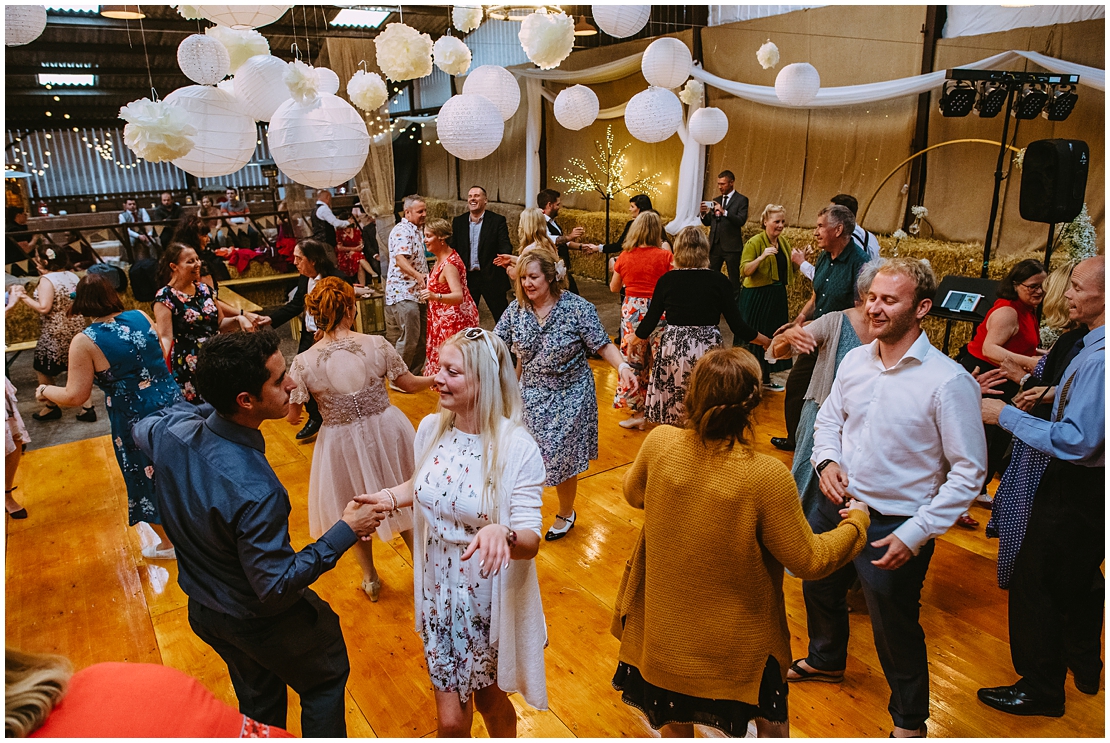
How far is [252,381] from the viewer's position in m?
1.67

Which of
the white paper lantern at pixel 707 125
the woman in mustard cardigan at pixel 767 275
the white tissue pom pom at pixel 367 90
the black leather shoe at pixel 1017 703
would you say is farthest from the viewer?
the white paper lantern at pixel 707 125

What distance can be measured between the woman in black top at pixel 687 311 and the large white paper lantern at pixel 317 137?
1859 millimetres

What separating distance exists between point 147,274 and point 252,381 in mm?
3049

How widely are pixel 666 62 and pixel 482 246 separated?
2.27 m

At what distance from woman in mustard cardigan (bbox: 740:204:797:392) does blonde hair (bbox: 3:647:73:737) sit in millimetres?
4846

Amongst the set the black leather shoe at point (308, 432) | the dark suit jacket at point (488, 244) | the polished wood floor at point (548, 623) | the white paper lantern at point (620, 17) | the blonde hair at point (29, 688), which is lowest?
the polished wood floor at point (548, 623)

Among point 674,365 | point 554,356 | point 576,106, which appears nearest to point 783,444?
point 674,365

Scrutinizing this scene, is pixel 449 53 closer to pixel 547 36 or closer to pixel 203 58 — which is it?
pixel 547 36

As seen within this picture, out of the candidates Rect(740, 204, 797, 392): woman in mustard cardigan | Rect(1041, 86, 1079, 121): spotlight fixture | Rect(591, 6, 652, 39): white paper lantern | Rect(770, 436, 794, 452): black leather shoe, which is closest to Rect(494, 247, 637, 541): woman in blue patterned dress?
Rect(770, 436, 794, 452): black leather shoe

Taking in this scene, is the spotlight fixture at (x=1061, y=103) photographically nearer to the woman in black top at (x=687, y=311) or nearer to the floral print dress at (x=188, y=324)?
the woman in black top at (x=687, y=311)

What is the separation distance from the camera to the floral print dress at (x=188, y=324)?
3621mm

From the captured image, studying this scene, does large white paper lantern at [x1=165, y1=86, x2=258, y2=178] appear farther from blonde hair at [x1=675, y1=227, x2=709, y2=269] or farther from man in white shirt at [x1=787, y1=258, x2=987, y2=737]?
man in white shirt at [x1=787, y1=258, x2=987, y2=737]

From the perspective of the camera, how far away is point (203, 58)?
3.01m

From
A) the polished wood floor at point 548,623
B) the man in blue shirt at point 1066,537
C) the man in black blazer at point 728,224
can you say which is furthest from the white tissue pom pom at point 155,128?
the man in black blazer at point 728,224
